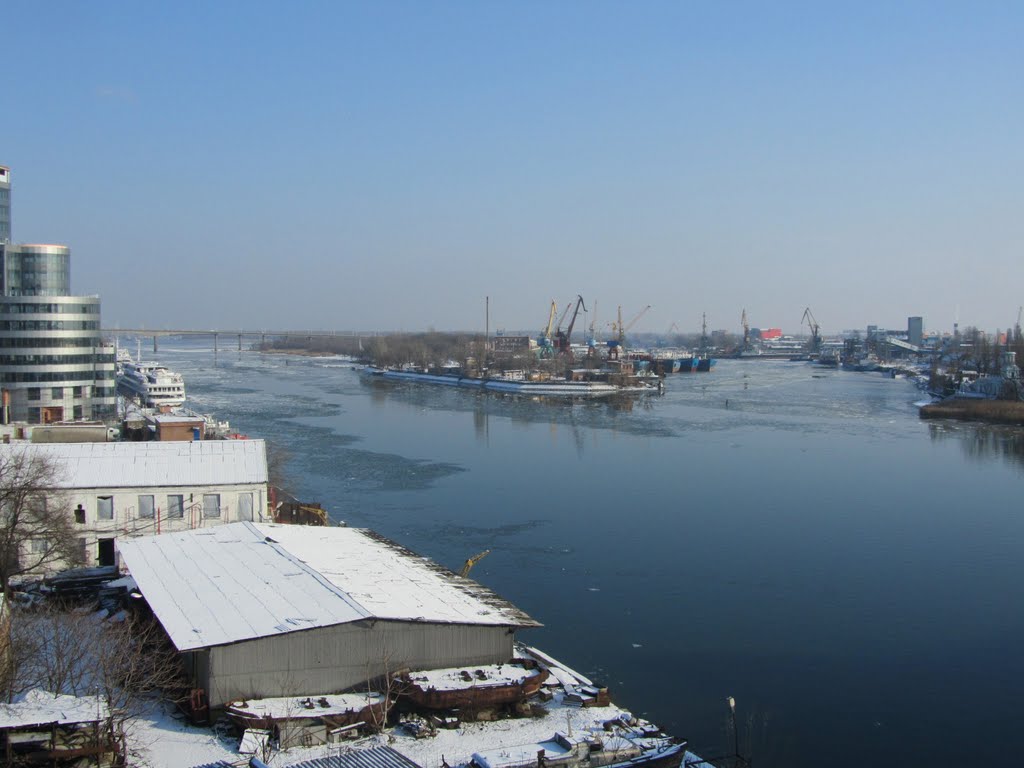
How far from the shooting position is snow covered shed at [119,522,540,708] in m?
3.60

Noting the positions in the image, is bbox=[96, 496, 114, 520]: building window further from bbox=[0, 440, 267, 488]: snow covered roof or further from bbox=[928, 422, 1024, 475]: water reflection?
bbox=[928, 422, 1024, 475]: water reflection

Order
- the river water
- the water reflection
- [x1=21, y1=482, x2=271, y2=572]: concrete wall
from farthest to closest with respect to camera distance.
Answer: the water reflection → [x1=21, y1=482, x2=271, y2=572]: concrete wall → the river water

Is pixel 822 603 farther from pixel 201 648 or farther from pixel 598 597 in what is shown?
pixel 201 648

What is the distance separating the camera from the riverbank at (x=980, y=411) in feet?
54.4

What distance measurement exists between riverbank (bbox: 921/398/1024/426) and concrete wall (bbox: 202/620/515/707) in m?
14.8

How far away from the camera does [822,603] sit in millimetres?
5812

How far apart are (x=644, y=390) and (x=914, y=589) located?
1922cm

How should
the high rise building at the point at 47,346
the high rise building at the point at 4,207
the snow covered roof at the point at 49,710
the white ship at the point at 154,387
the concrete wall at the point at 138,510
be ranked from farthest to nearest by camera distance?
the white ship at the point at 154,387
the high rise building at the point at 4,207
the high rise building at the point at 47,346
the concrete wall at the point at 138,510
the snow covered roof at the point at 49,710

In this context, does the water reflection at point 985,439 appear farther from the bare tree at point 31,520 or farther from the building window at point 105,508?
the bare tree at point 31,520

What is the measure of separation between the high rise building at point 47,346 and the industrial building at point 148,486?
280 inches

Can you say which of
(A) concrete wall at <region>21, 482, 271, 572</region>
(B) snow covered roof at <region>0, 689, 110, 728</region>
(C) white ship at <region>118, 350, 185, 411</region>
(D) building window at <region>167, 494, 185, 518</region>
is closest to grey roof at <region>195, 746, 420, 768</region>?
(B) snow covered roof at <region>0, 689, 110, 728</region>

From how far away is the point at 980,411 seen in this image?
17.3 metres

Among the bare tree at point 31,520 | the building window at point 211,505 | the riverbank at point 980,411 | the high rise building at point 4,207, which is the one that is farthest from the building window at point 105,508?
the riverbank at point 980,411

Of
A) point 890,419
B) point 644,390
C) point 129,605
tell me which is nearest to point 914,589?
point 129,605
